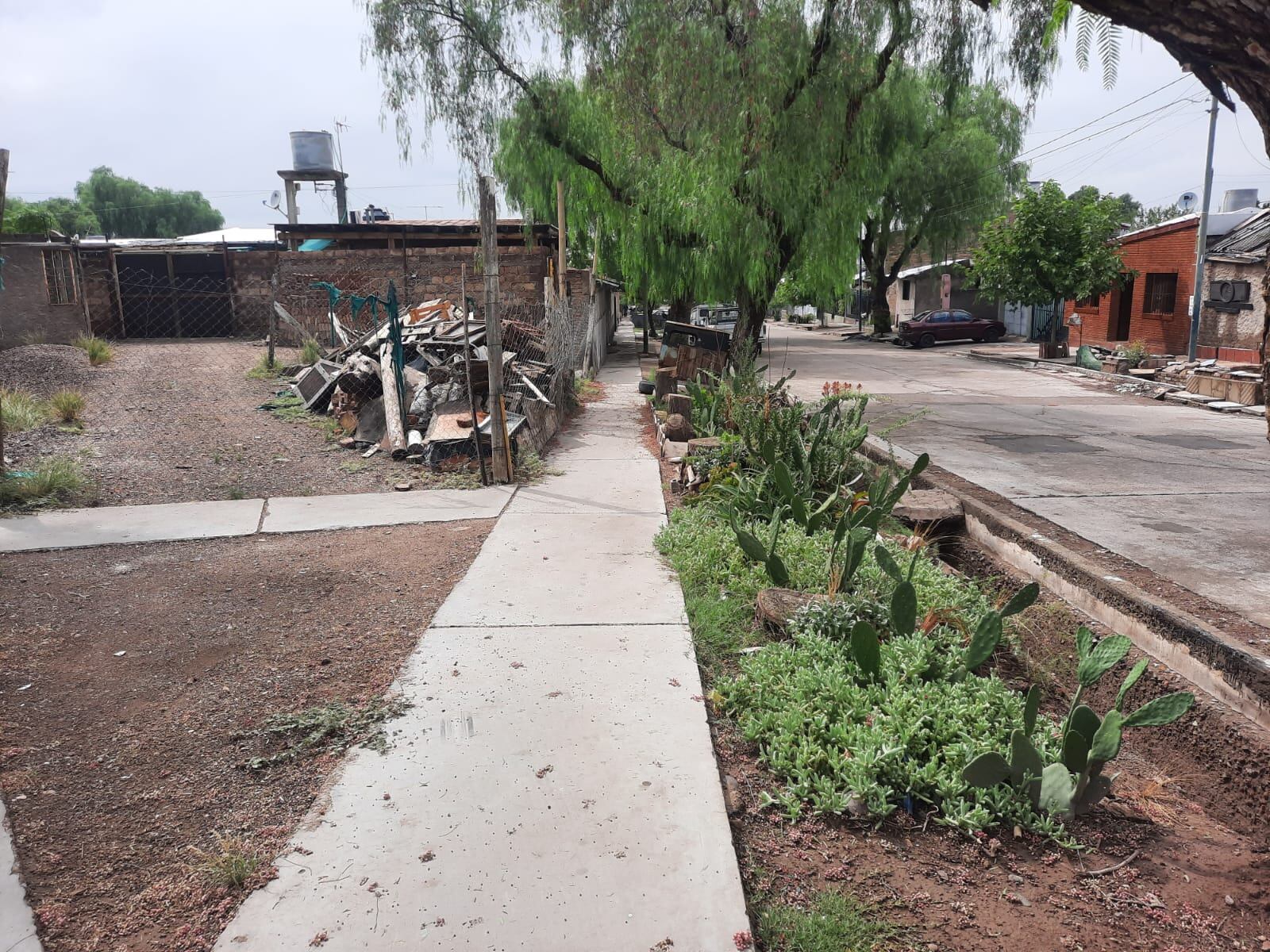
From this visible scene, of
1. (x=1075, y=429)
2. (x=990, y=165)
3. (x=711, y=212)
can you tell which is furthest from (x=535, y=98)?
(x=990, y=165)

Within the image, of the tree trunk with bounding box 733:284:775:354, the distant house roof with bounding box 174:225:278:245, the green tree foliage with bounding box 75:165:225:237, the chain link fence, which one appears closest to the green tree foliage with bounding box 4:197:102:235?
the green tree foliage with bounding box 75:165:225:237

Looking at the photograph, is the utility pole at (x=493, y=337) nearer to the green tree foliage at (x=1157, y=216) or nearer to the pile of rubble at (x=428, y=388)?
the pile of rubble at (x=428, y=388)

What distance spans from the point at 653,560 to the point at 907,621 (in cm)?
221

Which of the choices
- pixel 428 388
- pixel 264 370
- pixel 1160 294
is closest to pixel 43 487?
pixel 428 388

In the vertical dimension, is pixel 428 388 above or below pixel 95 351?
below

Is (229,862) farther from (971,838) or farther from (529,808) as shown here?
(971,838)

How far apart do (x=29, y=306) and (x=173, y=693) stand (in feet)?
56.5

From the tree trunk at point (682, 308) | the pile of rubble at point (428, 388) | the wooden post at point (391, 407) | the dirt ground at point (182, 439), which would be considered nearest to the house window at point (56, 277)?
the dirt ground at point (182, 439)

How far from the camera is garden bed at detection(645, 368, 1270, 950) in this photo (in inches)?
102

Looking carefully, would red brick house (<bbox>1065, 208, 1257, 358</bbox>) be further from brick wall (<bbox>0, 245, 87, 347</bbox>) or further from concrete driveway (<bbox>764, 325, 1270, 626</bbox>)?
brick wall (<bbox>0, 245, 87, 347</bbox>)

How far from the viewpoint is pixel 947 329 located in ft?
113

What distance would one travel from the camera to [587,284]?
2153cm

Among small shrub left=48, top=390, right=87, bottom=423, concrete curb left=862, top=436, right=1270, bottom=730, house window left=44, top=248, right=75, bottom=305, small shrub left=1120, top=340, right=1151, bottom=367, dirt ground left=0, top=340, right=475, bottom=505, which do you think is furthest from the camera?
small shrub left=1120, top=340, right=1151, bottom=367

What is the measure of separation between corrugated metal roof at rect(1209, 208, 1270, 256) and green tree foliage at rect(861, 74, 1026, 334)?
1178 centimetres
